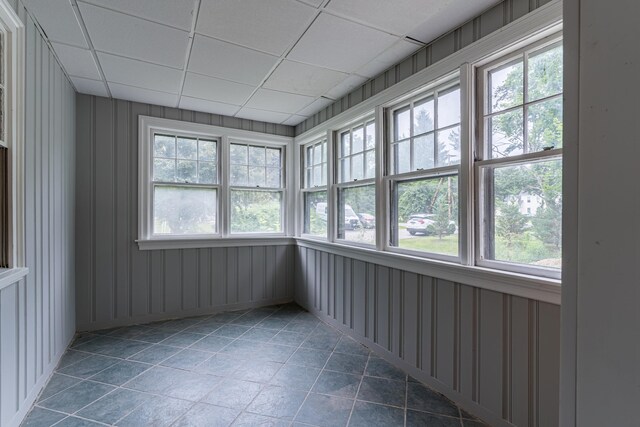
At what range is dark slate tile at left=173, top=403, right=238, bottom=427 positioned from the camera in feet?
6.03

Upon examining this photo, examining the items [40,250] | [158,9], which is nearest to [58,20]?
[158,9]

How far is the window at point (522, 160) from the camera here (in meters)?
1.63

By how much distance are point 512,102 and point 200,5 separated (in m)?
2.02

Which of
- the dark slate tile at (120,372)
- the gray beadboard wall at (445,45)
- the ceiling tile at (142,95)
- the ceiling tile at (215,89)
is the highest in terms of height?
the ceiling tile at (142,95)

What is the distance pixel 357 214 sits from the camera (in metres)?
3.24

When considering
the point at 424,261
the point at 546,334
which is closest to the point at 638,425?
the point at 546,334

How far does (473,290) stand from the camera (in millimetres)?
1957

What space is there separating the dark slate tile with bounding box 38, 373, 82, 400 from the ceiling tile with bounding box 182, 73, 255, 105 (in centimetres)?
270

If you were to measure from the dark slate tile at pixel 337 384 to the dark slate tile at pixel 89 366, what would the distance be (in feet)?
5.87

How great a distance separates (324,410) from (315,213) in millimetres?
2474

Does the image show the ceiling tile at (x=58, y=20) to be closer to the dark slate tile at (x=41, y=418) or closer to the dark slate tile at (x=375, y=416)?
the dark slate tile at (x=41, y=418)

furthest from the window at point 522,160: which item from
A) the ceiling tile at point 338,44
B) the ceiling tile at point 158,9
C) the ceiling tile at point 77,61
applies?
the ceiling tile at point 77,61

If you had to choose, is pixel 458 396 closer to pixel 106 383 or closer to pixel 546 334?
pixel 546 334

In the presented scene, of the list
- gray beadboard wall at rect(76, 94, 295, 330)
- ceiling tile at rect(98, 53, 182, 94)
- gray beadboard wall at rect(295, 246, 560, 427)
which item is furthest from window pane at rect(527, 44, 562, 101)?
gray beadboard wall at rect(76, 94, 295, 330)
